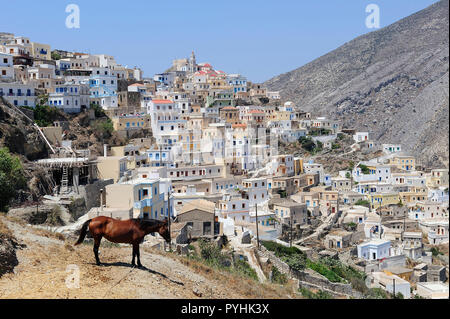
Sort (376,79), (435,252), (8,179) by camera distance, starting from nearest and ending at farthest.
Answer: (8,179) < (435,252) < (376,79)

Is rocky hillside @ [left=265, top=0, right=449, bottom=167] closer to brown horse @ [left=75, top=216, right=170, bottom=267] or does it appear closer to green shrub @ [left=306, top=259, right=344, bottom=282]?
green shrub @ [left=306, top=259, right=344, bottom=282]

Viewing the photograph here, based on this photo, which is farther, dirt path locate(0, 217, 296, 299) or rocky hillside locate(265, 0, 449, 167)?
rocky hillside locate(265, 0, 449, 167)

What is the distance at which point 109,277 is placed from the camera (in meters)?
4.14

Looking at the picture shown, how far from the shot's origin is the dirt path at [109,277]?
3840mm

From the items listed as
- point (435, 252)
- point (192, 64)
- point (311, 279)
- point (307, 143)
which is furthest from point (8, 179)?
point (192, 64)

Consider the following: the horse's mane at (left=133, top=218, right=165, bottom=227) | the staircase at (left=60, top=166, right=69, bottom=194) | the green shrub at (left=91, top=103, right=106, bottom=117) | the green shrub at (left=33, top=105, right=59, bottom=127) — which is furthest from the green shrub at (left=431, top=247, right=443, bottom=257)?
the horse's mane at (left=133, top=218, right=165, bottom=227)

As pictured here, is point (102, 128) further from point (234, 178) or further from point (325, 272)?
point (325, 272)

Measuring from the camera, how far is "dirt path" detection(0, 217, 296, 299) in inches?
151

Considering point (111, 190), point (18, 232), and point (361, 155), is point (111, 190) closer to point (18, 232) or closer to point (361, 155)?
point (18, 232)

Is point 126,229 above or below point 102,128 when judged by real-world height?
below

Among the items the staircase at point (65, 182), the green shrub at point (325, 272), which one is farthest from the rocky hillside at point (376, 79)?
the staircase at point (65, 182)

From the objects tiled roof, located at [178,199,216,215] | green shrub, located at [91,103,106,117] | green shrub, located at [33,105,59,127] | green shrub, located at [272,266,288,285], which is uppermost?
green shrub, located at [91,103,106,117]

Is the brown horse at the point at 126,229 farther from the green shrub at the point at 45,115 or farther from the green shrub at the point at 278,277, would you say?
the green shrub at the point at 45,115

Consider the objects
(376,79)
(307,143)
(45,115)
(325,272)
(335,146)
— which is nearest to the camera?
(325,272)
